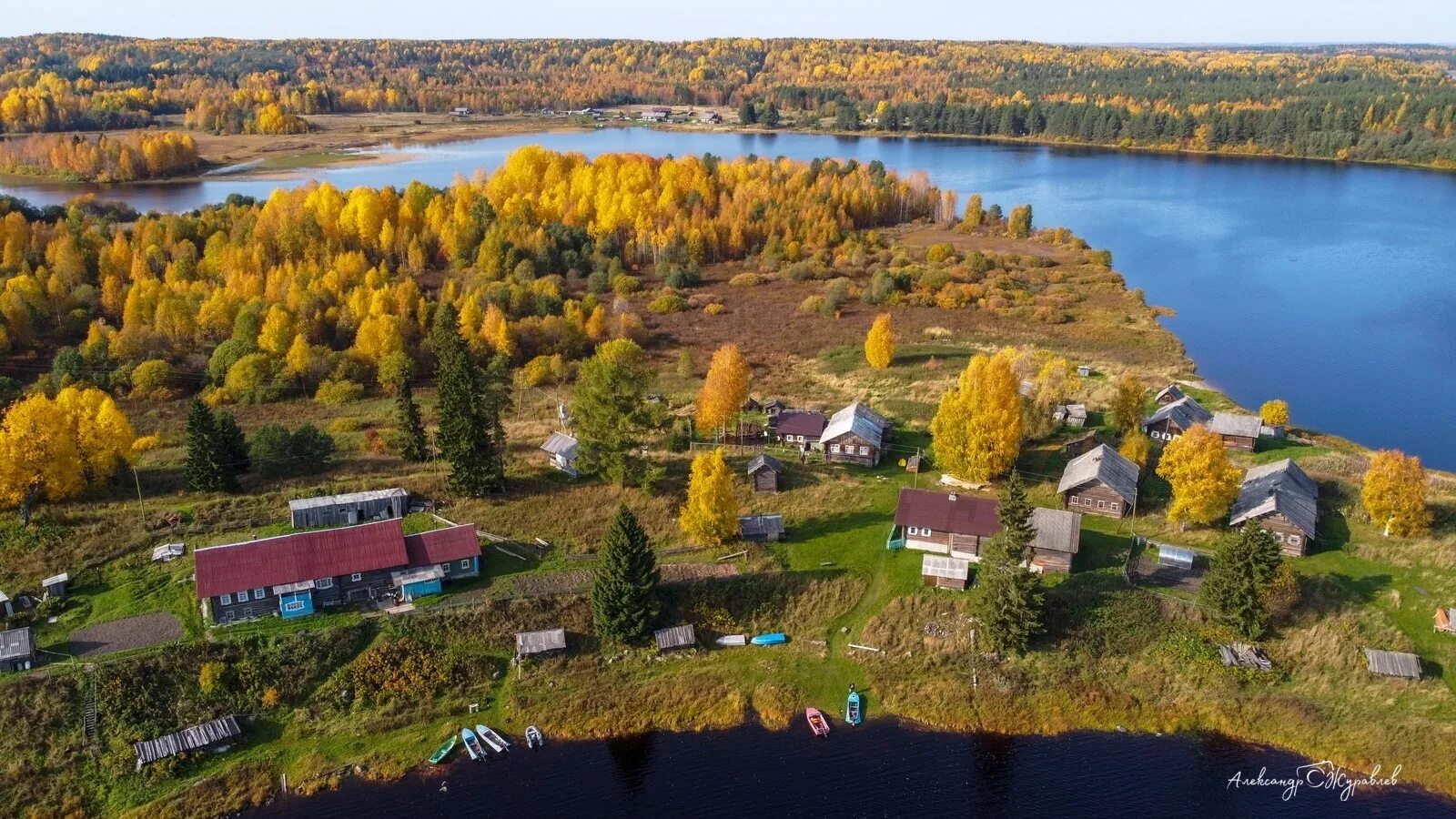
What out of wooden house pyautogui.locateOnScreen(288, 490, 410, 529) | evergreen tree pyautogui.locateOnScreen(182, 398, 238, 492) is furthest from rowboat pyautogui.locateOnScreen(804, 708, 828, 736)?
evergreen tree pyautogui.locateOnScreen(182, 398, 238, 492)

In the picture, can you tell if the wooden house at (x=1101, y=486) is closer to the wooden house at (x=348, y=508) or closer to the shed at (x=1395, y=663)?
the shed at (x=1395, y=663)

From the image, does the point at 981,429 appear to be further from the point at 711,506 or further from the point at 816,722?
the point at 816,722

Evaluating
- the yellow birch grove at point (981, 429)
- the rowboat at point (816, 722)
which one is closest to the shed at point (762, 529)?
the rowboat at point (816, 722)

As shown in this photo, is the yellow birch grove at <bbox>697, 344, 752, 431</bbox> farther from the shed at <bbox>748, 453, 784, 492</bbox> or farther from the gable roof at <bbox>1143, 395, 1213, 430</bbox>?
the gable roof at <bbox>1143, 395, 1213, 430</bbox>

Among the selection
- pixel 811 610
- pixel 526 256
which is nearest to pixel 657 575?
pixel 811 610

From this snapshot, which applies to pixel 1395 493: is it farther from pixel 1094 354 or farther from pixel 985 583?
pixel 1094 354

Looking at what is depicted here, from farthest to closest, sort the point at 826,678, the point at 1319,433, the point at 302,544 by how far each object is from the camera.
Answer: the point at 1319,433 → the point at 302,544 → the point at 826,678

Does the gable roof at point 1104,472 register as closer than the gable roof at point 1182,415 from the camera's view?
Yes
